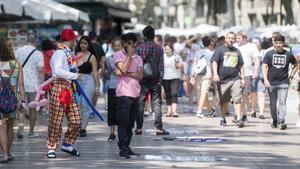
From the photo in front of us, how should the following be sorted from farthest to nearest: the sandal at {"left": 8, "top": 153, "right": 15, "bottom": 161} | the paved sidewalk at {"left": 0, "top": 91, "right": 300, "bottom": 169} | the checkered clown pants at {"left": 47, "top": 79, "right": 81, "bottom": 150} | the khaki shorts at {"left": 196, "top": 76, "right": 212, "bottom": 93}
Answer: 1. the khaki shorts at {"left": 196, "top": 76, "right": 212, "bottom": 93}
2. the checkered clown pants at {"left": 47, "top": 79, "right": 81, "bottom": 150}
3. the sandal at {"left": 8, "top": 153, "right": 15, "bottom": 161}
4. the paved sidewalk at {"left": 0, "top": 91, "right": 300, "bottom": 169}

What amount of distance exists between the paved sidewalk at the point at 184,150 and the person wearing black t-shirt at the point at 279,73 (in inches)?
18.1

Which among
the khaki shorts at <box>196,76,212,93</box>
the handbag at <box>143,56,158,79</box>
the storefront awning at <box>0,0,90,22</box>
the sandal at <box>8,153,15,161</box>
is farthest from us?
the khaki shorts at <box>196,76,212,93</box>

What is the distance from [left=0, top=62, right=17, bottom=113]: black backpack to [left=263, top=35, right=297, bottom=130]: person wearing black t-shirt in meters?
6.48

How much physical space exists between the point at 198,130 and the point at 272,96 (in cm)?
167

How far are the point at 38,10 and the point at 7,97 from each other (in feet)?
35.0

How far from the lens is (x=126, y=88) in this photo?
40.1ft

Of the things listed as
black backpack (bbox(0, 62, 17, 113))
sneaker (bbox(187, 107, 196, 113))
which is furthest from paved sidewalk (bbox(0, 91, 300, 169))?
sneaker (bbox(187, 107, 196, 113))

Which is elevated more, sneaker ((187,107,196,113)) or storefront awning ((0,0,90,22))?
storefront awning ((0,0,90,22))

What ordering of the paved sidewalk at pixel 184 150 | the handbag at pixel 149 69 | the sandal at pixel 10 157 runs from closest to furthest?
the paved sidewalk at pixel 184 150 < the sandal at pixel 10 157 < the handbag at pixel 149 69

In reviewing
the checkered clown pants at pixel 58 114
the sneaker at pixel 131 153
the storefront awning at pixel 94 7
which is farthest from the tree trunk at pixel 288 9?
the checkered clown pants at pixel 58 114

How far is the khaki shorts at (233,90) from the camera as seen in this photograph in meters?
17.2

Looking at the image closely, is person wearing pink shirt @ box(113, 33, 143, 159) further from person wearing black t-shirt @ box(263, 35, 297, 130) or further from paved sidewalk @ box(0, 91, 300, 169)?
person wearing black t-shirt @ box(263, 35, 297, 130)

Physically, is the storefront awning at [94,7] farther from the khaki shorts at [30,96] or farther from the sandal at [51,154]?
the sandal at [51,154]

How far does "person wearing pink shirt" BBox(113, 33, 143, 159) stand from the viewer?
12195 mm
